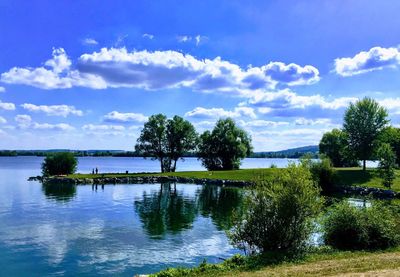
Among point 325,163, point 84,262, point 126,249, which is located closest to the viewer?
point 84,262

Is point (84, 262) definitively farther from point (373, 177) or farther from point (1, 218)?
point (373, 177)

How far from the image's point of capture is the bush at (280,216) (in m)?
18.8

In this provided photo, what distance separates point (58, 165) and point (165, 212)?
173ft

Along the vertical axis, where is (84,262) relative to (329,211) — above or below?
below

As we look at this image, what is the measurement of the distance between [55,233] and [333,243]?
18.6 meters

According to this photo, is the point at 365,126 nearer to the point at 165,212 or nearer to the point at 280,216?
the point at 165,212

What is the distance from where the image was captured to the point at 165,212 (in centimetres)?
3891

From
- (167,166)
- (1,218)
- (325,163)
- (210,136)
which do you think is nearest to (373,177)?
(325,163)

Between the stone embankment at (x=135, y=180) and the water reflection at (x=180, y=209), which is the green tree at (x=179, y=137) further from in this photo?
the water reflection at (x=180, y=209)

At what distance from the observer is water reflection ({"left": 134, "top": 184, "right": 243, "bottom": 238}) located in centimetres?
3150

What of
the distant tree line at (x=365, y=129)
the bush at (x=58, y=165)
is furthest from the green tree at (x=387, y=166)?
the bush at (x=58, y=165)

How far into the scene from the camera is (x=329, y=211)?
69.5ft

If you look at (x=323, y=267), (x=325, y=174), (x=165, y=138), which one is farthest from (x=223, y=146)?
(x=323, y=267)

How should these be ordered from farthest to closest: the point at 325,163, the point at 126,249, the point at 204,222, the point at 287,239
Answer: the point at 325,163 < the point at 204,222 < the point at 126,249 < the point at 287,239
